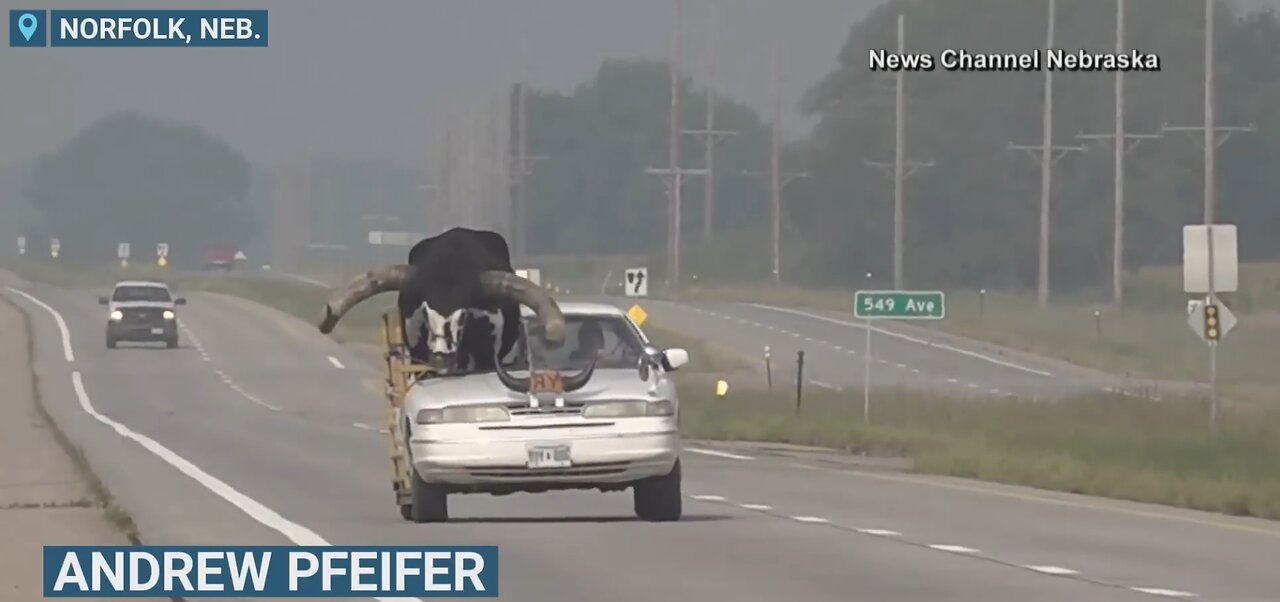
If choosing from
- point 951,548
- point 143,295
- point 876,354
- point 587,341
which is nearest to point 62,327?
point 143,295

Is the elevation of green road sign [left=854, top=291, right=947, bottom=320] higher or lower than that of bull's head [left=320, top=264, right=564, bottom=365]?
lower

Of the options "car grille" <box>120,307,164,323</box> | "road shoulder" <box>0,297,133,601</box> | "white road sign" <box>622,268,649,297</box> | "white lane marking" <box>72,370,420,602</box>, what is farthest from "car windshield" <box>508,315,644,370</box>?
"car grille" <box>120,307,164,323</box>

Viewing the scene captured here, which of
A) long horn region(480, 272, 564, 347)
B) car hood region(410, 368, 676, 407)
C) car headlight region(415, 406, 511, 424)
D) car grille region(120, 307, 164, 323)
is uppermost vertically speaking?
long horn region(480, 272, 564, 347)

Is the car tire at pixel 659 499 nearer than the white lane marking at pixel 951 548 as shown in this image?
Yes

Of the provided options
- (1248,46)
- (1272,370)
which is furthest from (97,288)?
(1272,370)

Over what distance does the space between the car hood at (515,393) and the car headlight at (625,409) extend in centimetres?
5

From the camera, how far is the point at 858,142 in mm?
156625

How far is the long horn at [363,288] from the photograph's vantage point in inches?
572

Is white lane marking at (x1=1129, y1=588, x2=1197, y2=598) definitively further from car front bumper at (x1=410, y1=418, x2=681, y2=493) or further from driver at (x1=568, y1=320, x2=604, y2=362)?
driver at (x1=568, y1=320, x2=604, y2=362)

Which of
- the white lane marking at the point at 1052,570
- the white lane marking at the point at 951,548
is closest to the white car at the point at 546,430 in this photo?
the white lane marking at the point at 1052,570

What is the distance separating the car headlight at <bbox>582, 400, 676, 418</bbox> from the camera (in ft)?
63.3

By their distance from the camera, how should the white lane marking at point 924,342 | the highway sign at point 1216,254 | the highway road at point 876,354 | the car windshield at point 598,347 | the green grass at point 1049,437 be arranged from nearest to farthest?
1. the car windshield at point 598,347
2. the green grass at point 1049,437
3. the highway sign at point 1216,254
4. the highway road at point 876,354
5. the white lane marking at point 924,342

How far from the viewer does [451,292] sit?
49.3ft

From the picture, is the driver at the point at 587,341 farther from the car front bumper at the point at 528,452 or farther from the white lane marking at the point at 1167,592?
the white lane marking at the point at 1167,592
